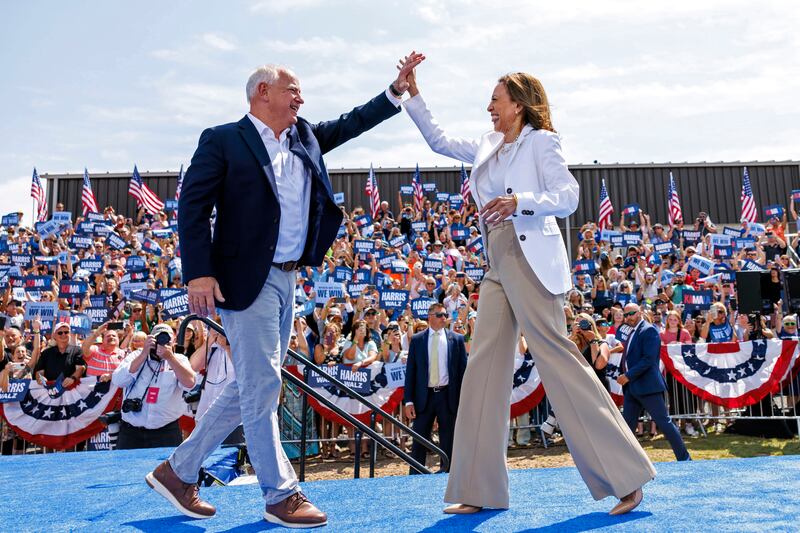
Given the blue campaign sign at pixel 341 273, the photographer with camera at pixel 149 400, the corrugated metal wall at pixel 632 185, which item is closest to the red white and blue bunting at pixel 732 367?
the blue campaign sign at pixel 341 273

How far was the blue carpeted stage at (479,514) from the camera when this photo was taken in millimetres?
3100

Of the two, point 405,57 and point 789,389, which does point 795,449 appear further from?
point 405,57

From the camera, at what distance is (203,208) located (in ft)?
10.8

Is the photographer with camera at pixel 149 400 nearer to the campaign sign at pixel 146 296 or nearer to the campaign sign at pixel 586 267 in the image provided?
the campaign sign at pixel 146 296

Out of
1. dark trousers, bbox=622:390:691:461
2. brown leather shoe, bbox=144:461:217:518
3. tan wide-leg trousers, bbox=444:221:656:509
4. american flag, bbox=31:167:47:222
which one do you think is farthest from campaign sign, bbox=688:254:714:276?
american flag, bbox=31:167:47:222

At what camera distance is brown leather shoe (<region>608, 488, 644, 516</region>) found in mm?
3223

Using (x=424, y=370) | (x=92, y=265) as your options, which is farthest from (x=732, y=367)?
(x=92, y=265)

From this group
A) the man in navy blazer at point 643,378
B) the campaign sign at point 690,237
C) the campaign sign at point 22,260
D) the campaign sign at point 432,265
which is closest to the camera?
the man in navy blazer at point 643,378

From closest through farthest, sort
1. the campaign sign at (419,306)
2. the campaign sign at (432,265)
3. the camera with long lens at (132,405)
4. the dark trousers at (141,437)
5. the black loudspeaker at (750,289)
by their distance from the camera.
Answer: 1. the camera with long lens at (132,405)
2. the dark trousers at (141,437)
3. the black loudspeaker at (750,289)
4. the campaign sign at (419,306)
5. the campaign sign at (432,265)

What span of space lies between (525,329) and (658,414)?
253 inches

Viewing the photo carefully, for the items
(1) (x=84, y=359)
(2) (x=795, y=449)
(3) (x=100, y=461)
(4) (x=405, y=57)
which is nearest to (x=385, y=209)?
(1) (x=84, y=359)

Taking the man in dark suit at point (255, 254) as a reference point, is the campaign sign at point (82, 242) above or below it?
above

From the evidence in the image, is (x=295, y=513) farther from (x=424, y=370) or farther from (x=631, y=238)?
(x=631, y=238)

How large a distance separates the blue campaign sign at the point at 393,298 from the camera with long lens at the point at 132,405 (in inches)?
239
